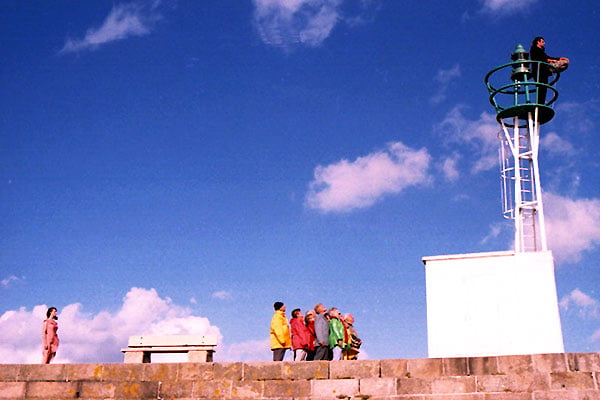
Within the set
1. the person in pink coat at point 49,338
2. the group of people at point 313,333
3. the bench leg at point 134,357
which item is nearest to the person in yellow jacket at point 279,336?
the group of people at point 313,333

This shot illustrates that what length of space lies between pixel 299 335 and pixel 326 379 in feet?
5.86

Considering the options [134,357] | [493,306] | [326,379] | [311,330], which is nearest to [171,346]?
[134,357]

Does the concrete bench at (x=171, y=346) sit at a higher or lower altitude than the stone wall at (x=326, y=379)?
higher

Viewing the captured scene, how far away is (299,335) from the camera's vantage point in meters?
12.9

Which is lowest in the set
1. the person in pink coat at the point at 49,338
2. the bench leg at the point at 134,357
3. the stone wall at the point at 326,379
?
the stone wall at the point at 326,379

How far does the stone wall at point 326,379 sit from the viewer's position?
10.3 metres

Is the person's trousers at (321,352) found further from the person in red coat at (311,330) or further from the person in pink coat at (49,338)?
the person in pink coat at (49,338)

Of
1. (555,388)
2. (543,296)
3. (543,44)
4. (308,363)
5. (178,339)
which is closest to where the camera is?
(555,388)

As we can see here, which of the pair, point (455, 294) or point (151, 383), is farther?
point (455, 294)

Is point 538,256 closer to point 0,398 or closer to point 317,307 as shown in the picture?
point 317,307

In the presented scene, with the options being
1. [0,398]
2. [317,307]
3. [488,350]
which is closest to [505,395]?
[488,350]

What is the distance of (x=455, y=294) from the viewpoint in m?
12.7

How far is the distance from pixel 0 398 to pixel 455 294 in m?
8.33

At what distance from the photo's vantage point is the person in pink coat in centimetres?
1316
